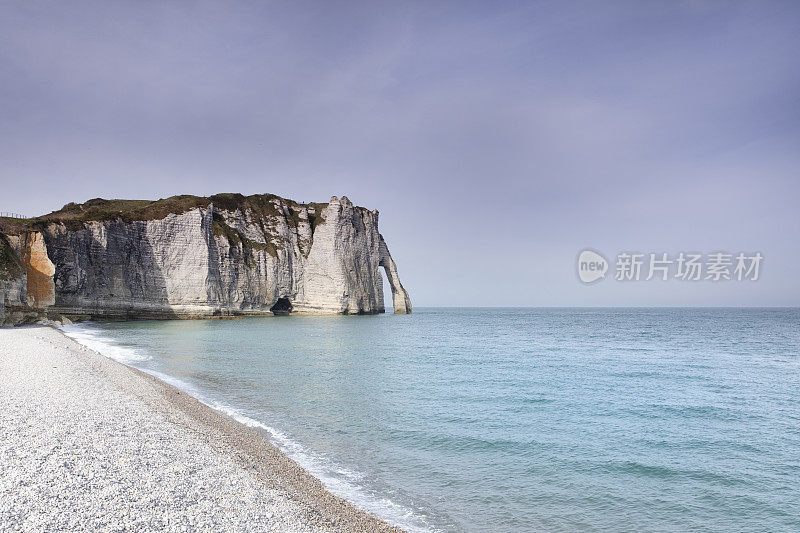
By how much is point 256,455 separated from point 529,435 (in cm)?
671

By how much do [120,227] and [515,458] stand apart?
64.9 metres

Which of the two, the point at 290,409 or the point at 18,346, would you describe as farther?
the point at 18,346

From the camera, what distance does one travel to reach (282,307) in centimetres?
8031

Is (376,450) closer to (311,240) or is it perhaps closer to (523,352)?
(523,352)

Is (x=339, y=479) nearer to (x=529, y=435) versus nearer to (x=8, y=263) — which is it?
(x=529, y=435)

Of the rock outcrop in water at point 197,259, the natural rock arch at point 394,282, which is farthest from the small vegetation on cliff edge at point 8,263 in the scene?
the natural rock arch at point 394,282

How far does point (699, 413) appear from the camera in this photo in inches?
567

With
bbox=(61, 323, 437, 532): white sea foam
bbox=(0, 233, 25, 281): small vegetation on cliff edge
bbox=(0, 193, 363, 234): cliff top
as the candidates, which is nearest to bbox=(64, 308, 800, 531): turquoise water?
bbox=(61, 323, 437, 532): white sea foam

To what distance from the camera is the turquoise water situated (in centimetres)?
752

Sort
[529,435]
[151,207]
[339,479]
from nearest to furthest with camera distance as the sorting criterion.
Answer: [339,479], [529,435], [151,207]

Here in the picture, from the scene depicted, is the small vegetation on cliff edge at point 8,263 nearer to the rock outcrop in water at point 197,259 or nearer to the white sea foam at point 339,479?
the rock outcrop in water at point 197,259

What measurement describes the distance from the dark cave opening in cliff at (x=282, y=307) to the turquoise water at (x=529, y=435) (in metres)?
54.6

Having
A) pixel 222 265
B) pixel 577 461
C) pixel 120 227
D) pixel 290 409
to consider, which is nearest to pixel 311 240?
pixel 222 265

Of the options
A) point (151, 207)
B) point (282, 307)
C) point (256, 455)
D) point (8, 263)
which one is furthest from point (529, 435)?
point (282, 307)
